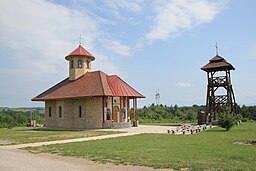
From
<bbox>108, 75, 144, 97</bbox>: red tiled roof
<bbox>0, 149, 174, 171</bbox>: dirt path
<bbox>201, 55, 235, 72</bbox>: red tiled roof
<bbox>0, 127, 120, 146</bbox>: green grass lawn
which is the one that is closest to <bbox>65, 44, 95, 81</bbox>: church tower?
<bbox>108, 75, 144, 97</bbox>: red tiled roof

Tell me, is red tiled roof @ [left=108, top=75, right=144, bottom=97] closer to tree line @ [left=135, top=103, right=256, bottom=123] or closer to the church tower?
the church tower

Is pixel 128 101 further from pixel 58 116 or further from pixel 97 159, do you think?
pixel 97 159

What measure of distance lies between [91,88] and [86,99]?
1256mm

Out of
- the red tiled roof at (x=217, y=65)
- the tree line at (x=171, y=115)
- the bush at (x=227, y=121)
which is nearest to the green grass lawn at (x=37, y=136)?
the bush at (x=227, y=121)

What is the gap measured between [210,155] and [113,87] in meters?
20.6

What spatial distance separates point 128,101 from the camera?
31.6 meters

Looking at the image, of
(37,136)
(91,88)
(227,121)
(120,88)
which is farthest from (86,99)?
(227,121)

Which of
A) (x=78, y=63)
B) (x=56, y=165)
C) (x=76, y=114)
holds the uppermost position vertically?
(x=78, y=63)

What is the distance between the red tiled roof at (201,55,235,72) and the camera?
3083 cm

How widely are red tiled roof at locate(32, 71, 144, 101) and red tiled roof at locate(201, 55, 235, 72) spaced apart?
26.4 ft

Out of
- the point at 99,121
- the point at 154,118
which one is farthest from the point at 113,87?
the point at 154,118

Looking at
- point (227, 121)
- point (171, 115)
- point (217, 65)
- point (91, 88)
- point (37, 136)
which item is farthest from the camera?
point (171, 115)

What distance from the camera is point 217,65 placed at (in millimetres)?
31172

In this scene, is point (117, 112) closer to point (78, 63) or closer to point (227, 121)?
point (78, 63)
